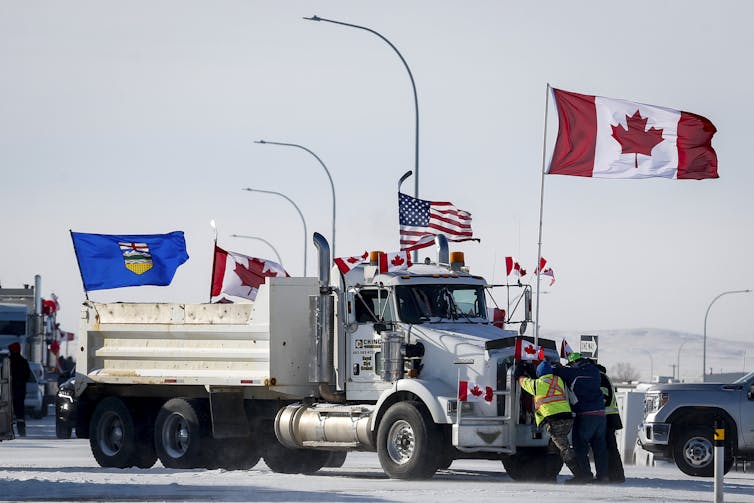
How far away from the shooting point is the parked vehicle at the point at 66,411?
27266mm

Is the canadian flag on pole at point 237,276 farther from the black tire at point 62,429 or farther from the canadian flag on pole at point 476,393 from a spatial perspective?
the canadian flag on pole at point 476,393

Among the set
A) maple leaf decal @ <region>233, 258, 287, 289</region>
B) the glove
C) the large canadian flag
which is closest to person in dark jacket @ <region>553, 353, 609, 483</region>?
the glove

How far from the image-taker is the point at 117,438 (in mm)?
26688

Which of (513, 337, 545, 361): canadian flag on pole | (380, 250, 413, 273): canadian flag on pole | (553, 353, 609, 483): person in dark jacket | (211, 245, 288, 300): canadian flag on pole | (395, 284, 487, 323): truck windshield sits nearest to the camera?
(513, 337, 545, 361): canadian flag on pole

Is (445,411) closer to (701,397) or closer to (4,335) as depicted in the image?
(701,397)

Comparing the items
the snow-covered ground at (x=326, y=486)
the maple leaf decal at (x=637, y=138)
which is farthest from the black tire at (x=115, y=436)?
the maple leaf decal at (x=637, y=138)

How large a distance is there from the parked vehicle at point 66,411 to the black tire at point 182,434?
203 cm

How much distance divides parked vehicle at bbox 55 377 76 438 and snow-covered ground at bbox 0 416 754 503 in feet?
2.09

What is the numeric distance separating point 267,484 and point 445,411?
272 centimetres

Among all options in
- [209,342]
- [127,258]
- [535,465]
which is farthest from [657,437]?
[127,258]

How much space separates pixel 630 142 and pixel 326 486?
7856mm

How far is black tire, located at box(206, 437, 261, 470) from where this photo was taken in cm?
2541

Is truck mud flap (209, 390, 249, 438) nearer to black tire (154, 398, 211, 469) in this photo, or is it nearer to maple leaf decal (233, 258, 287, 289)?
black tire (154, 398, 211, 469)

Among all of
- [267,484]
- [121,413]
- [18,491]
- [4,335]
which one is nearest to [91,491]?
[18,491]
